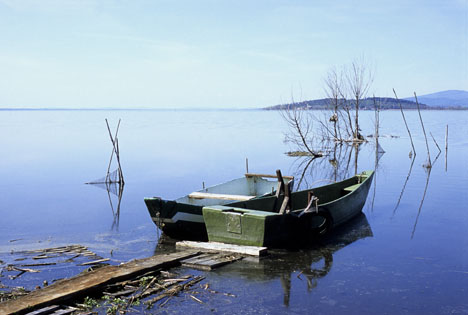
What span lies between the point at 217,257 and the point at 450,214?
8.77 meters

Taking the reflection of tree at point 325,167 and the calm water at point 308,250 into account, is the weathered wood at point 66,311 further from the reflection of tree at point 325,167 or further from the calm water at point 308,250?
the reflection of tree at point 325,167

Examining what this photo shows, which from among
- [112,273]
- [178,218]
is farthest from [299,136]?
[112,273]

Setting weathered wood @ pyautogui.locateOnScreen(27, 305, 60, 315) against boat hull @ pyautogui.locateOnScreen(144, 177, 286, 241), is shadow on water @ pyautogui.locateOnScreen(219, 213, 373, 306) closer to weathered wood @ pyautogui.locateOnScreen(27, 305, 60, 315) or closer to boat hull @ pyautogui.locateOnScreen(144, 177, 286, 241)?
boat hull @ pyautogui.locateOnScreen(144, 177, 286, 241)

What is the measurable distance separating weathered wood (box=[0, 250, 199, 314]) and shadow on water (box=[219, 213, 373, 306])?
1299 mm

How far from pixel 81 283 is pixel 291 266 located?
4135mm

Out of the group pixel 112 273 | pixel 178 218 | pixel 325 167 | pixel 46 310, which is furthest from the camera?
pixel 325 167

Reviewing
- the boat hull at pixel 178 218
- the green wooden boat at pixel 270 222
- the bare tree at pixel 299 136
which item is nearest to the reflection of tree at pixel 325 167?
the bare tree at pixel 299 136

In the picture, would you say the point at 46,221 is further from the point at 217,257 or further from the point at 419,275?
the point at 419,275

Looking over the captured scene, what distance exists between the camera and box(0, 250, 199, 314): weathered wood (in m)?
7.00

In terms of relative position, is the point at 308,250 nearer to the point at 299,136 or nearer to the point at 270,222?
the point at 270,222

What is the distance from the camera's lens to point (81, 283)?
7988mm

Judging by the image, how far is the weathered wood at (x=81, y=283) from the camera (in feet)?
23.0

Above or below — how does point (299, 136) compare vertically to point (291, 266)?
above

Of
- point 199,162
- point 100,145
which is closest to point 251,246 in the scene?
point 199,162
